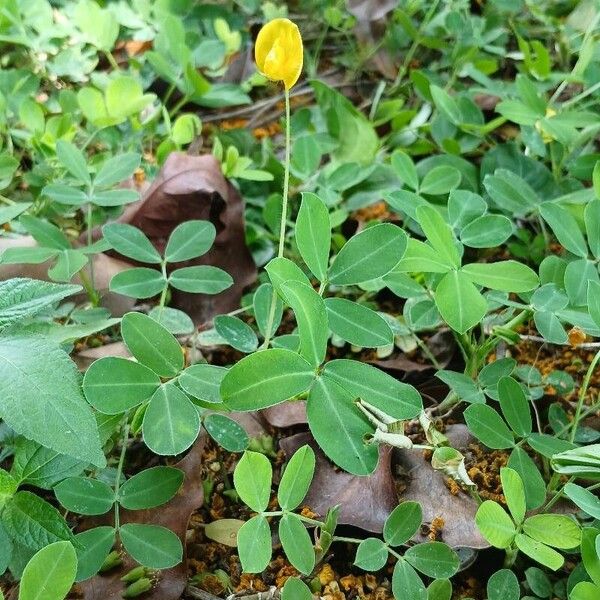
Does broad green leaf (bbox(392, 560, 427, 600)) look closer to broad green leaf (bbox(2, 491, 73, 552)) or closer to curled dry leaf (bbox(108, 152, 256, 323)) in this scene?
broad green leaf (bbox(2, 491, 73, 552))

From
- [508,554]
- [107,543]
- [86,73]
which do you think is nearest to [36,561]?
[107,543]

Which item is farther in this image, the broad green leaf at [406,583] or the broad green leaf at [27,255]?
the broad green leaf at [27,255]

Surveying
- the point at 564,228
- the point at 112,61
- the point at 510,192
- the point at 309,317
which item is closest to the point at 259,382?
the point at 309,317

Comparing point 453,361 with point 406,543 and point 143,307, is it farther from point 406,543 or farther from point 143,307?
point 143,307

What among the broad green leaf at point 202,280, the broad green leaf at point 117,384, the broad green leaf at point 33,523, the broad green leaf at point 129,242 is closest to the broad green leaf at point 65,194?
the broad green leaf at point 129,242

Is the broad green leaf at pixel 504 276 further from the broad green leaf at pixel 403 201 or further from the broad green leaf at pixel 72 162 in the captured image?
the broad green leaf at pixel 72 162

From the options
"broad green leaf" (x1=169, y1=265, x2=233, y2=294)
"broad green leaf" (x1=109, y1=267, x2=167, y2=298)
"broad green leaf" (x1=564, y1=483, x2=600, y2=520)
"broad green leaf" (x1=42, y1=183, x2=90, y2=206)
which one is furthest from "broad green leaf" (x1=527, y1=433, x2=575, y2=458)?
"broad green leaf" (x1=42, y1=183, x2=90, y2=206)
